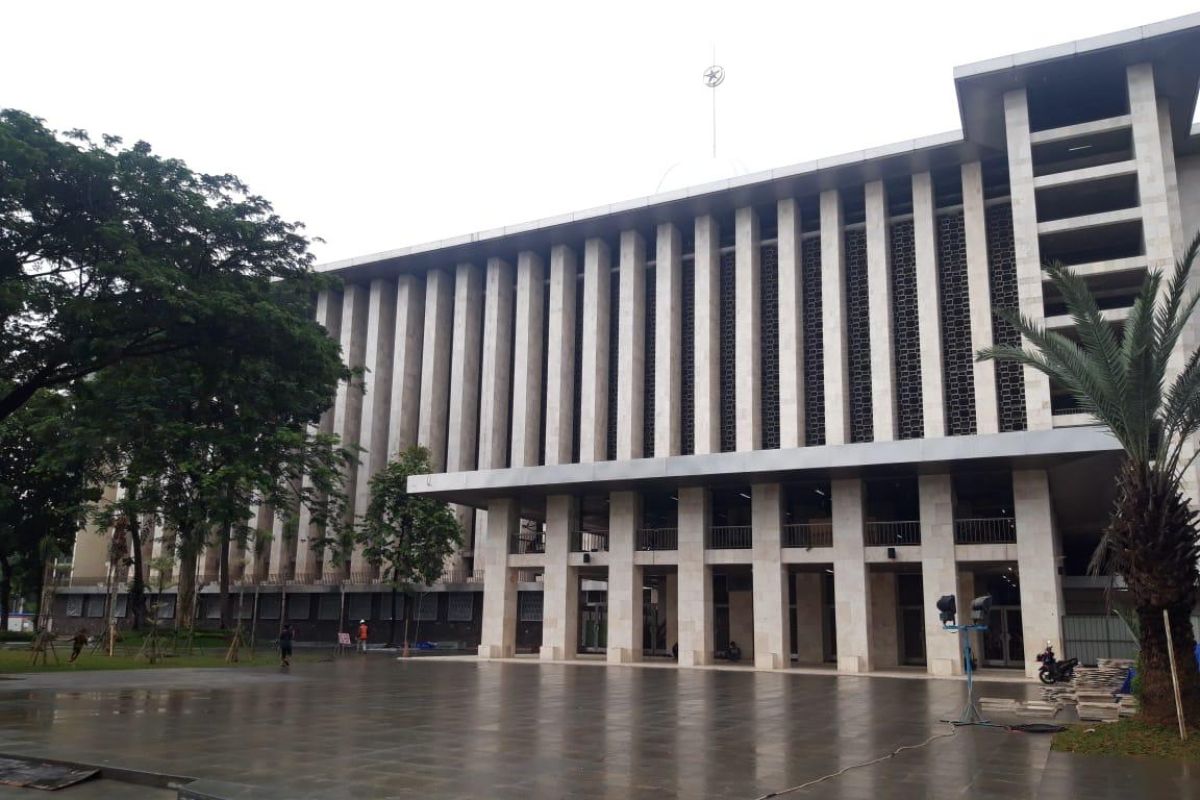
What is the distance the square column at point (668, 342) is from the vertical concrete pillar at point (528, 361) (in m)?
6.17

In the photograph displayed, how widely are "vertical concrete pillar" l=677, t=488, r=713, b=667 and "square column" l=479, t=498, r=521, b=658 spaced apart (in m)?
7.56

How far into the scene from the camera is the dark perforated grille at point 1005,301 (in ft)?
124

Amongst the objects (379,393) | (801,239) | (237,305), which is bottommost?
(237,305)

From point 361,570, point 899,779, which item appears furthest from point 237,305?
point 361,570

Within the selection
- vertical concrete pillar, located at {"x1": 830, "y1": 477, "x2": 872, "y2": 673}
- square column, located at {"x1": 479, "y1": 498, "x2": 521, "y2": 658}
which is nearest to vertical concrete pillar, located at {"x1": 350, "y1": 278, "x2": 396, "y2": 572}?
square column, located at {"x1": 479, "y1": 498, "x2": 521, "y2": 658}

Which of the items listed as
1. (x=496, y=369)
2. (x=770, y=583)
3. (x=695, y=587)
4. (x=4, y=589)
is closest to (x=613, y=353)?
(x=496, y=369)

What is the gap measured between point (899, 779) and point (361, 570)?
4693 cm

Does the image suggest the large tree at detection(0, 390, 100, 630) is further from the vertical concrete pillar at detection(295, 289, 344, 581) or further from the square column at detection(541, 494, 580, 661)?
the square column at detection(541, 494, 580, 661)

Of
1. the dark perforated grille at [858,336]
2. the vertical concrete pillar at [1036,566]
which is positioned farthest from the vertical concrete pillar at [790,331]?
the vertical concrete pillar at [1036,566]

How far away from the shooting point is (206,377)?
25266mm

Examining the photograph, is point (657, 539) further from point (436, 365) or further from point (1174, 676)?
point (1174, 676)

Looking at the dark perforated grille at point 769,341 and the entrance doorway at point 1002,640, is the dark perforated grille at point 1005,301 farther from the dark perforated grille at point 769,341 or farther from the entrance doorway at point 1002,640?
the dark perforated grille at point 769,341

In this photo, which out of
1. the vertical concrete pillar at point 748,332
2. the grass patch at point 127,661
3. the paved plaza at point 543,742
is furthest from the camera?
the vertical concrete pillar at point 748,332

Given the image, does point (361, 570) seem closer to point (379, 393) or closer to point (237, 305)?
point (379, 393)
